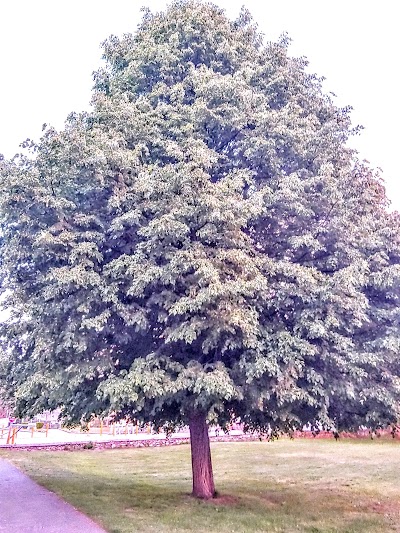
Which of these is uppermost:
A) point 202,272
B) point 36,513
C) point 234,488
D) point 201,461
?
point 202,272

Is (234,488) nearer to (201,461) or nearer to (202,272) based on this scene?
(201,461)

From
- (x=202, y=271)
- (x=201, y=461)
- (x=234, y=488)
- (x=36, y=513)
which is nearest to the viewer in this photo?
(x=202, y=271)

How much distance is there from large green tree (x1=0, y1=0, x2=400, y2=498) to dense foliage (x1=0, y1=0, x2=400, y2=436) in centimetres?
4

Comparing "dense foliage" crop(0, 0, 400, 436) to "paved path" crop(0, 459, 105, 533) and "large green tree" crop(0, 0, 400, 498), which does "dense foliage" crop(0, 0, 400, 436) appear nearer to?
"large green tree" crop(0, 0, 400, 498)

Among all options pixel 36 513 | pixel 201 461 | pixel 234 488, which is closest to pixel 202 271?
pixel 201 461

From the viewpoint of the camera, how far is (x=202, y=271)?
7590mm

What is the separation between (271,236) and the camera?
10078 millimetres

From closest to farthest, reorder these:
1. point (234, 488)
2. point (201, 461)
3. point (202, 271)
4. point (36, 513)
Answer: point (202, 271) → point (36, 513) → point (201, 461) → point (234, 488)

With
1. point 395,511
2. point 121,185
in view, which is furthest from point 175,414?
point 395,511

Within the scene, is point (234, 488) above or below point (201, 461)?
below

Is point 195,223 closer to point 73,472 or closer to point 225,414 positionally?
point 225,414

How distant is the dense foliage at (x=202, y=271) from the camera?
8.06m

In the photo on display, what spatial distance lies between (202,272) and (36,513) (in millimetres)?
5763

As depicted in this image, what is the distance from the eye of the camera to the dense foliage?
8.06 m
